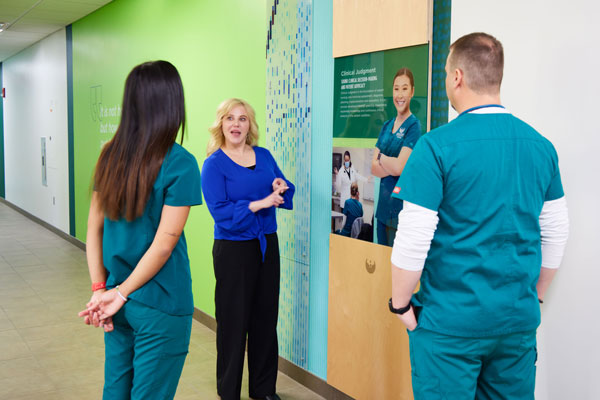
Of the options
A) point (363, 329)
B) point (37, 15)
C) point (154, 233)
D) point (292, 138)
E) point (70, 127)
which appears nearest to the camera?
point (154, 233)

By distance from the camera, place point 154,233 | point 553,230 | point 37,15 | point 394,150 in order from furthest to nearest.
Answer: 1. point 37,15
2. point 394,150
3. point 154,233
4. point 553,230

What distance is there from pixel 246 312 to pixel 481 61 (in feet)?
6.84

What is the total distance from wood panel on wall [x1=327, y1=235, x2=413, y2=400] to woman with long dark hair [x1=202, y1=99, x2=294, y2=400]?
36cm

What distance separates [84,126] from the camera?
27.5 ft

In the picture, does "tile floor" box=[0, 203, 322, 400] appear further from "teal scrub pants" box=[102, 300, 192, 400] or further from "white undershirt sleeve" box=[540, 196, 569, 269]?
"white undershirt sleeve" box=[540, 196, 569, 269]

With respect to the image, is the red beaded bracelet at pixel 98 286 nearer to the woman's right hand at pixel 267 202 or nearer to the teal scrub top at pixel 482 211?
the teal scrub top at pixel 482 211

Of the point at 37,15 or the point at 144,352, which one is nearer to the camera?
the point at 144,352

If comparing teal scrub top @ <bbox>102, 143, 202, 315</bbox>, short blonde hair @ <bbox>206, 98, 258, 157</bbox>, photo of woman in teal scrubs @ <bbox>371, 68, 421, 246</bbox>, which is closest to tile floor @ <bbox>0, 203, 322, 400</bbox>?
photo of woman in teal scrubs @ <bbox>371, 68, 421, 246</bbox>

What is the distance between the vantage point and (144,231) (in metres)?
2.03

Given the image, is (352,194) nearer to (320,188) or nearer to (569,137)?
(320,188)

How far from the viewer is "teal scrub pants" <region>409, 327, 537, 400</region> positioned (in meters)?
1.78

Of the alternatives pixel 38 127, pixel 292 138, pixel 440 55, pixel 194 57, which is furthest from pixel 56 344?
pixel 38 127

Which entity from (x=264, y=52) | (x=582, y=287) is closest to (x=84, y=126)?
(x=264, y=52)

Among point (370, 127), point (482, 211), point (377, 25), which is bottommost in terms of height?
point (482, 211)
